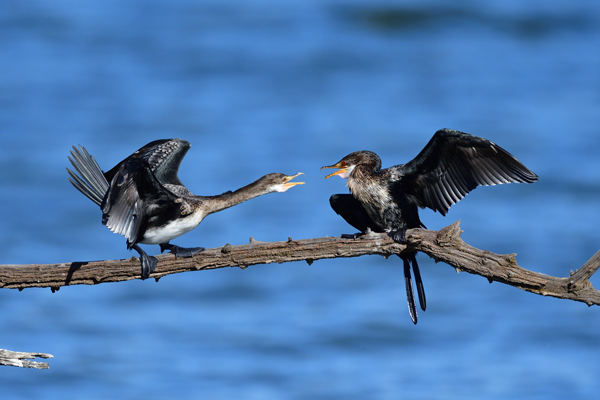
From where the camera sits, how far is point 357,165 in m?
6.11

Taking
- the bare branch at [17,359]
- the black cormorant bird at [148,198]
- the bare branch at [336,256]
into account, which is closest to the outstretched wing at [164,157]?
the black cormorant bird at [148,198]

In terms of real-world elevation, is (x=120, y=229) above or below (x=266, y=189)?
below

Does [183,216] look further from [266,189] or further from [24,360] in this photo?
[24,360]

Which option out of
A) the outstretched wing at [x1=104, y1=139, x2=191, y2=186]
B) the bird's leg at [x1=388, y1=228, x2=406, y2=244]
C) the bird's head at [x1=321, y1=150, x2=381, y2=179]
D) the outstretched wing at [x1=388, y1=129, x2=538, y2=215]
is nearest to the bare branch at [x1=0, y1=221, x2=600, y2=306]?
the bird's leg at [x1=388, y1=228, x2=406, y2=244]

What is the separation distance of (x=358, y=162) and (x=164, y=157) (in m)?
2.12

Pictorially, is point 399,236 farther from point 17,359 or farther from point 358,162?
point 17,359

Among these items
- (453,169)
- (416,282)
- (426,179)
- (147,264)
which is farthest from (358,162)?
(147,264)

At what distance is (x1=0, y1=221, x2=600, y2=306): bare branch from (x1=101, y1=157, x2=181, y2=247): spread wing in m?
0.35

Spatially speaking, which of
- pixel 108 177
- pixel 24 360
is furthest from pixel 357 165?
pixel 24 360

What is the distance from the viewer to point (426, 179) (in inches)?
228

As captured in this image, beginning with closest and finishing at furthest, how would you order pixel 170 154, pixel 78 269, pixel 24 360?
pixel 24 360, pixel 78 269, pixel 170 154

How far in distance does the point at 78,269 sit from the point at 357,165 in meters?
2.74

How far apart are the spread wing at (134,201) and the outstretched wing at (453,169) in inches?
84.7

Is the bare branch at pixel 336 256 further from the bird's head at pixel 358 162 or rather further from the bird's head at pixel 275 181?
the bird's head at pixel 275 181
